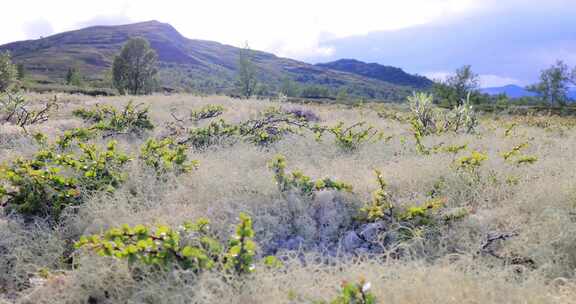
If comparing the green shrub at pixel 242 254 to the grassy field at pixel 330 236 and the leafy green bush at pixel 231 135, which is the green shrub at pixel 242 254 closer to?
the grassy field at pixel 330 236

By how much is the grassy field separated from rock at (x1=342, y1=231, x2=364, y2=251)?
0.02 m

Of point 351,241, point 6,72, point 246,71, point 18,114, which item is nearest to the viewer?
Result: point 351,241

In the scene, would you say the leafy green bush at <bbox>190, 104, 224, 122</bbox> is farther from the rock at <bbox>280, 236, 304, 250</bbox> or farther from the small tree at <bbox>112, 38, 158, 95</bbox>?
the small tree at <bbox>112, 38, 158, 95</bbox>

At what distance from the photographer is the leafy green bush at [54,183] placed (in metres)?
4.43

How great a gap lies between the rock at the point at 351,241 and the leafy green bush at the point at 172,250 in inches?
46.3

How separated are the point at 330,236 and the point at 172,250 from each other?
165cm

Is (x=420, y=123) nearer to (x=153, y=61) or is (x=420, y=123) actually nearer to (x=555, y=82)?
(x=153, y=61)

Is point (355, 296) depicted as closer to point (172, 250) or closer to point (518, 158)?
point (172, 250)

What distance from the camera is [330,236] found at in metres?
4.00

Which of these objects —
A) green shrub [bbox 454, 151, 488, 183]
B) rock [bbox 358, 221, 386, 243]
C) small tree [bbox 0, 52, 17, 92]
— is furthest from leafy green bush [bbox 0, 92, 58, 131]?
small tree [bbox 0, 52, 17, 92]

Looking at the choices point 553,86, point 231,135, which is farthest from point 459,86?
point 231,135

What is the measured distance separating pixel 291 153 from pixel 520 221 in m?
3.51

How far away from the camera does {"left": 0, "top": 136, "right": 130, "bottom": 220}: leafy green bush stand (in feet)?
14.5

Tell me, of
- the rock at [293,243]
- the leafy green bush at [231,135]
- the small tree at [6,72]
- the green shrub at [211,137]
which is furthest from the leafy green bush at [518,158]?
the small tree at [6,72]
